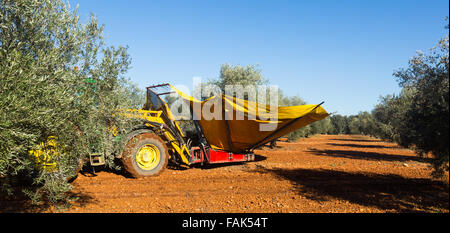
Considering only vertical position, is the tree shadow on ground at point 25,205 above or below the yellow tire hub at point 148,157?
below

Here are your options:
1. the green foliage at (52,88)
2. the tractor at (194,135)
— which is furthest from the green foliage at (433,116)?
the green foliage at (52,88)

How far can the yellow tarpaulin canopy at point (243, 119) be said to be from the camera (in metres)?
9.30

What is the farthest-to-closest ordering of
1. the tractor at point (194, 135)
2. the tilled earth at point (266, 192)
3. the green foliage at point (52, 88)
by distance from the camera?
the tractor at point (194, 135), the tilled earth at point (266, 192), the green foliage at point (52, 88)

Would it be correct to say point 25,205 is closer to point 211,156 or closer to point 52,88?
point 52,88

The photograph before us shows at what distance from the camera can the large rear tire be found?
8.65 metres

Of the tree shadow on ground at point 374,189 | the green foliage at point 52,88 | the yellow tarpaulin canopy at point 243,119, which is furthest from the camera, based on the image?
the yellow tarpaulin canopy at point 243,119

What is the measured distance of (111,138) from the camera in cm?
645

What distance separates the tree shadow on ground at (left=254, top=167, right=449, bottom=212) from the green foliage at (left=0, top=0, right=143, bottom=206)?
218 inches

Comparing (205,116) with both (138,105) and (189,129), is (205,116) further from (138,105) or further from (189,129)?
(138,105)

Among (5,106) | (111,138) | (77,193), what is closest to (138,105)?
(111,138)

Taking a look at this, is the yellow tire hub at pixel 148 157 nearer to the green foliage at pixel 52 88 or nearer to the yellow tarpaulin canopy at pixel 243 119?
the yellow tarpaulin canopy at pixel 243 119

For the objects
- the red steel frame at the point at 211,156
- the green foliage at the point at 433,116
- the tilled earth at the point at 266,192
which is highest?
the green foliage at the point at 433,116

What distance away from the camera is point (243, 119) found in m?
9.97
